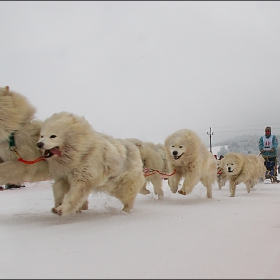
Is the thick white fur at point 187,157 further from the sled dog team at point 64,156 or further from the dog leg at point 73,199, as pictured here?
the dog leg at point 73,199

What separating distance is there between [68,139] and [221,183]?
7939 mm

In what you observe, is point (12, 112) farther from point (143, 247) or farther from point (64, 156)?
point (143, 247)

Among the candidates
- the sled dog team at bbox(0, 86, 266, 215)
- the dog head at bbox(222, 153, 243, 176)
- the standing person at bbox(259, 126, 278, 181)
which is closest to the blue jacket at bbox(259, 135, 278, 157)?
the standing person at bbox(259, 126, 278, 181)

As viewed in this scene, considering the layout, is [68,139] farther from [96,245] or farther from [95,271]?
[95,271]

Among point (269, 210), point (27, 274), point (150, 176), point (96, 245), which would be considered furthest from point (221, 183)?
point (27, 274)

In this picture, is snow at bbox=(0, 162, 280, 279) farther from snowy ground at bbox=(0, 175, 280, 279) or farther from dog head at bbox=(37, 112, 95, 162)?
dog head at bbox=(37, 112, 95, 162)

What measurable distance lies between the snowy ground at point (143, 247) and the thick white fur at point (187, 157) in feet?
7.00

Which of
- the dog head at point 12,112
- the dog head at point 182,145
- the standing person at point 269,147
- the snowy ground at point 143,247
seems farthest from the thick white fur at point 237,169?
the dog head at point 12,112

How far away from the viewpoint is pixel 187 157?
635 centimetres

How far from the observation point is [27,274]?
2.02 metres

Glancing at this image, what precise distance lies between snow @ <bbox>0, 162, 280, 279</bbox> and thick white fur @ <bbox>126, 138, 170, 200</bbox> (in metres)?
2.96

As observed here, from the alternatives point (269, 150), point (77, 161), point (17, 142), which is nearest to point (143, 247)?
point (77, 161)

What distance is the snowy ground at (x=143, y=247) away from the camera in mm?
2062

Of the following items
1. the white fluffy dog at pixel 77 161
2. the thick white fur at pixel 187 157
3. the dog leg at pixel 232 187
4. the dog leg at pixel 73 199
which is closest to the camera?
the dog leg at pixel 73 199
